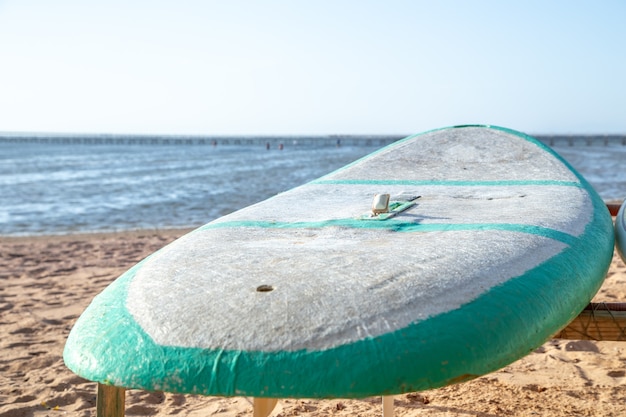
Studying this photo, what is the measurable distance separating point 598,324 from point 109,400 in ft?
5.00

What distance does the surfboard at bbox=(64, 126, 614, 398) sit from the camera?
1.26 m

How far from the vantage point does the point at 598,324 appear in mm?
2088

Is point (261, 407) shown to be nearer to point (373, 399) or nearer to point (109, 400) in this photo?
point (109, 400)

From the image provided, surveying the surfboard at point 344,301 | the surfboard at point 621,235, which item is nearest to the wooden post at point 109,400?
the surfboard at point 344,301

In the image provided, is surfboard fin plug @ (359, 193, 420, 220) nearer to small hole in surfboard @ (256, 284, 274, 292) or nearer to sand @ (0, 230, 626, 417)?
small hole in surfboard @ (256, 284, 274, 292)

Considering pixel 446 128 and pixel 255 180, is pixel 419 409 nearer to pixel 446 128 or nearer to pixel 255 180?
pixel 446 128

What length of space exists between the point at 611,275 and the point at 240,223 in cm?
407

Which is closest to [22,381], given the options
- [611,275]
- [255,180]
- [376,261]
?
[376,261]

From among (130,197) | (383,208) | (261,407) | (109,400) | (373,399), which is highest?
(383,208)

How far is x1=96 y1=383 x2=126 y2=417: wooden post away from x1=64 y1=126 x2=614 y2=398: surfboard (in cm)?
11

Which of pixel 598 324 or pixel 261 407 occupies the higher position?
pixel 598 324

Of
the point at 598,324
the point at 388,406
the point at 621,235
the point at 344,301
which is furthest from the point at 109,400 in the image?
the point at 621,235

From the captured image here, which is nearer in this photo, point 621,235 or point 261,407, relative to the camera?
point 261,407

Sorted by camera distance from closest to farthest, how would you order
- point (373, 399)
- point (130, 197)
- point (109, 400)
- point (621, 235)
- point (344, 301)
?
1. point (344, 301)
2. point (109, 400)
3. point (621, 235)
4. point (373, 399)
5. point (130, 197)
